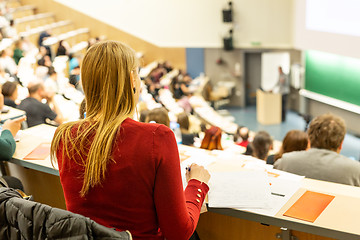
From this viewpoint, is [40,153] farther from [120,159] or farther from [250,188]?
[120,159]

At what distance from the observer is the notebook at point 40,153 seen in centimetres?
261

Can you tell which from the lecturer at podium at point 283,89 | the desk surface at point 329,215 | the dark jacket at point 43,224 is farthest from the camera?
the lecturer at podium at point 283,89

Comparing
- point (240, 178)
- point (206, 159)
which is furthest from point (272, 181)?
point (206, 159)

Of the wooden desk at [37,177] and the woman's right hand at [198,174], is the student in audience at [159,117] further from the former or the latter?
the woman's right hand at [198,174]

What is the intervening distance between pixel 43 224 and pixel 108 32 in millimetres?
13038

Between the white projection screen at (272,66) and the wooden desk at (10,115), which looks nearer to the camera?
the wooden desk at (10,115)

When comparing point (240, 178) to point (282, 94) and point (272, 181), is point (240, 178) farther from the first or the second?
point (282, 94)

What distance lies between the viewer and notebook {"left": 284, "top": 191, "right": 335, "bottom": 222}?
1.84m

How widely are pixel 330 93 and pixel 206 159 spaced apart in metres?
9.02

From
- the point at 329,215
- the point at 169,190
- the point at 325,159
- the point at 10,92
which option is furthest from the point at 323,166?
the point at 10,92

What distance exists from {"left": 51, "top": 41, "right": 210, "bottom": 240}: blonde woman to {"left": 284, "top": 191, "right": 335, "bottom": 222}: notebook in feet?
1.80

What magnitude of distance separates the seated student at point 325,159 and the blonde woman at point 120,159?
1.40 metres

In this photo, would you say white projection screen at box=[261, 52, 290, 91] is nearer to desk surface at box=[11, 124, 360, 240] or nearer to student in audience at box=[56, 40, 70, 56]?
student in audience at box=[56, 40, 70, 56]

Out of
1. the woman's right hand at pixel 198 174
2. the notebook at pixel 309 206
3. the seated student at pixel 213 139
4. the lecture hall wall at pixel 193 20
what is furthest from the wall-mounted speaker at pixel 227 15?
the woman's right hand at pixel 198 174
